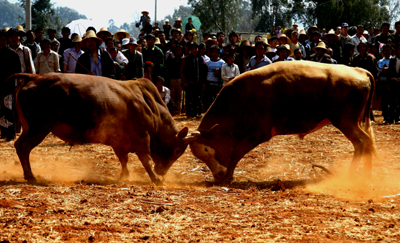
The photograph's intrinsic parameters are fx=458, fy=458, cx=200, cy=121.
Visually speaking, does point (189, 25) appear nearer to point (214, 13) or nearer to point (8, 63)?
point (8, 63)

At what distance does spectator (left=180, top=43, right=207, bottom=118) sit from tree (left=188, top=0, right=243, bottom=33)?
2361 cm

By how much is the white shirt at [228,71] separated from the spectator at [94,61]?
4381 mm

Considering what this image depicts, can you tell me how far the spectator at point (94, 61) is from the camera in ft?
33.3

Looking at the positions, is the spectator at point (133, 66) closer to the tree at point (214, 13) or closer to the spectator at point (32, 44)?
the spectator at point (32, 44)

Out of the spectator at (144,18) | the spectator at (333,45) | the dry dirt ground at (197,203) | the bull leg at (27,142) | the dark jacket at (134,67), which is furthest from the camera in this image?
the spectator at (144,18)

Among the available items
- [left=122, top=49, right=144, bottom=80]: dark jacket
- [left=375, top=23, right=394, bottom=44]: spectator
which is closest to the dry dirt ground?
[left=122, top=49, right=144, bottom=80]: dark jacket

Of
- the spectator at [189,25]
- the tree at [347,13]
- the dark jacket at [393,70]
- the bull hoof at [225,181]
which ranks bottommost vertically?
the bull hoof at [225,181]

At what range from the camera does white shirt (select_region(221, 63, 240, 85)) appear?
13.8 meters

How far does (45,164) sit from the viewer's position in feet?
27.4

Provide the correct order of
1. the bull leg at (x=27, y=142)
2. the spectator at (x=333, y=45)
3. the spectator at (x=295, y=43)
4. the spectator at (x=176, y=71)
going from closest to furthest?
the bull leg at (x=27, y=142)
the spectator at (x=176, y=71)
the spectator at (x=295, y=43)
the spectator at (x=333, y=45)

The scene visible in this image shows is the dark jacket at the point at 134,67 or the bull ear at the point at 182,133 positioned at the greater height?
the dark jacket at the point at 134,67

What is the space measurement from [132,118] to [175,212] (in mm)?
2328

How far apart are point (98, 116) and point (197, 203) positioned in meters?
2.10

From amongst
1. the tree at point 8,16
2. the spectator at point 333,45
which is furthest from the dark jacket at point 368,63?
the tree at point 8,16
